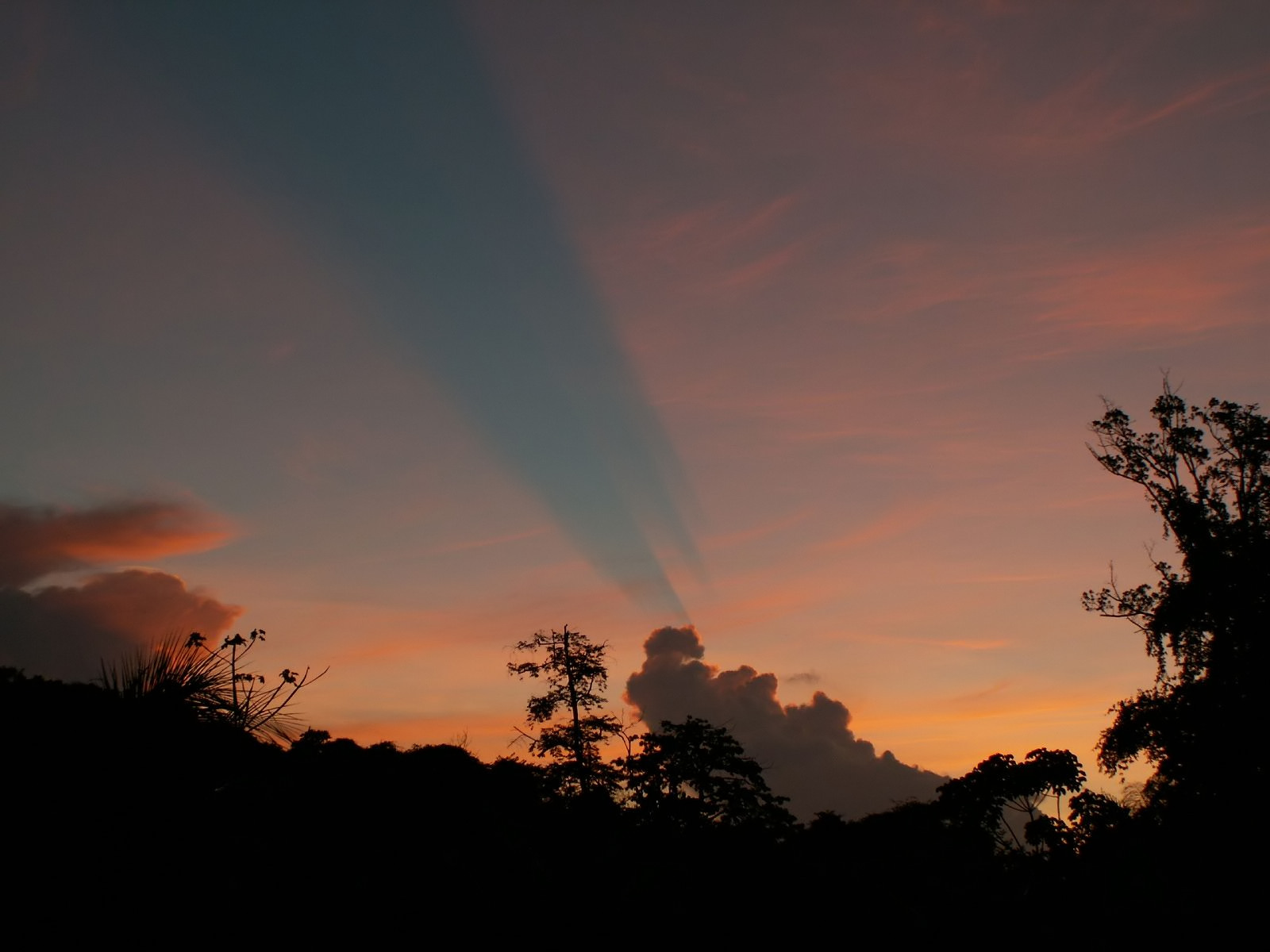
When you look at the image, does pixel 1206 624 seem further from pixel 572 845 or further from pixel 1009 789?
pixel 572 845

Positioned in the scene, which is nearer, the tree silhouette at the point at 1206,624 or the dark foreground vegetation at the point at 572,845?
the dark foreground vegetation at the point at 572,845

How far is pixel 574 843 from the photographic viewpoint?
15.7 meters

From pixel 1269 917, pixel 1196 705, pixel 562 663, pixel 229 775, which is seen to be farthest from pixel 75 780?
pixel 562 663

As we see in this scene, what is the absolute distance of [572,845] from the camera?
15.3 metres

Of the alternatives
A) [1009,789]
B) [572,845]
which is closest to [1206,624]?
[1009,789]

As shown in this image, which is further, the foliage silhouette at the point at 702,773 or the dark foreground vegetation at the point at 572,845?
the foliage silhouette at the point at 702,773

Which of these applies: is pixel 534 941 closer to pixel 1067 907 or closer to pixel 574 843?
pixel 574 843

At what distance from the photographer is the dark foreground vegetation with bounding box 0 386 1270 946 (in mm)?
6285

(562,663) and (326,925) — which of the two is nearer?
(326,925)

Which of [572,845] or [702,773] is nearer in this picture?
[572,845]

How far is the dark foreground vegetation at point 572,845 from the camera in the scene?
6.29m

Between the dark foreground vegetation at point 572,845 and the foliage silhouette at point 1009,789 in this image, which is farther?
the foliage silhouette at point 1009,789

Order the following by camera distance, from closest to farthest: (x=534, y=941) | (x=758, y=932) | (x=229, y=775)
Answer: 1. (x=229, y=775)
2. (x=534, y=941)
3. (x=758, y=932)

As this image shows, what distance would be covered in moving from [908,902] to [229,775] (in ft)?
34.9
